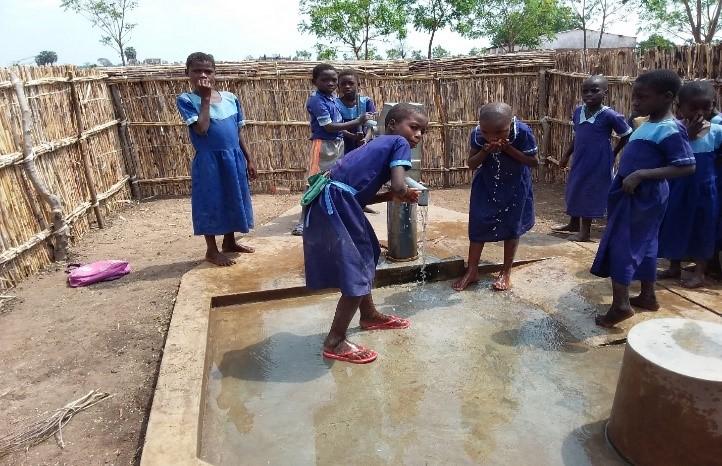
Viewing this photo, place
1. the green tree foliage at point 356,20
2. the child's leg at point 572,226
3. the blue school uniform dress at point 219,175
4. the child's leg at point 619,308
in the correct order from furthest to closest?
1. the green tree foliage at point 356,20
2. the child's leg at point 572,226
3. the blue school uniform dress at point 219,175
4. the child's leg at point 619,308

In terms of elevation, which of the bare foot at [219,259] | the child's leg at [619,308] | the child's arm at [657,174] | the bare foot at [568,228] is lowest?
the bare foot at [568,228]

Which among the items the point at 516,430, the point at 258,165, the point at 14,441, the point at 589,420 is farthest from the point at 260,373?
the point at 258,165

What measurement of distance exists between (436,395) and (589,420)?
69cm

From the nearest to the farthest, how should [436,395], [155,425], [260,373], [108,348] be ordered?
1. [155,425]
2. [436,395]
3. [260,373]
4. [108,348]

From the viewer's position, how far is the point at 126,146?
25.0 ft

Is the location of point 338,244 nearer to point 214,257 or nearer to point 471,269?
point 471,269

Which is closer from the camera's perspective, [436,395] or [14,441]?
[14,441]

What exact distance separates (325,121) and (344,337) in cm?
267

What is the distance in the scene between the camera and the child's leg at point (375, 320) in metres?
3.17

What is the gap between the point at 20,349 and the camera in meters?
3.18

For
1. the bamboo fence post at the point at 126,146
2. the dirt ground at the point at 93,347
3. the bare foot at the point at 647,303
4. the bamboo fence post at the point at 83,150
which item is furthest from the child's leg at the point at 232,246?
the bamboo fence post at the point at 126,146

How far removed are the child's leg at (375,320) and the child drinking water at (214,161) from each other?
4.94 ft

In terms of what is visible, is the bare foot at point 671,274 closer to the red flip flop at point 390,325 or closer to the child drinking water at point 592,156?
the child drinking water at point 592,156

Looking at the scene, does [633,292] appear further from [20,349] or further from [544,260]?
[20,349]
